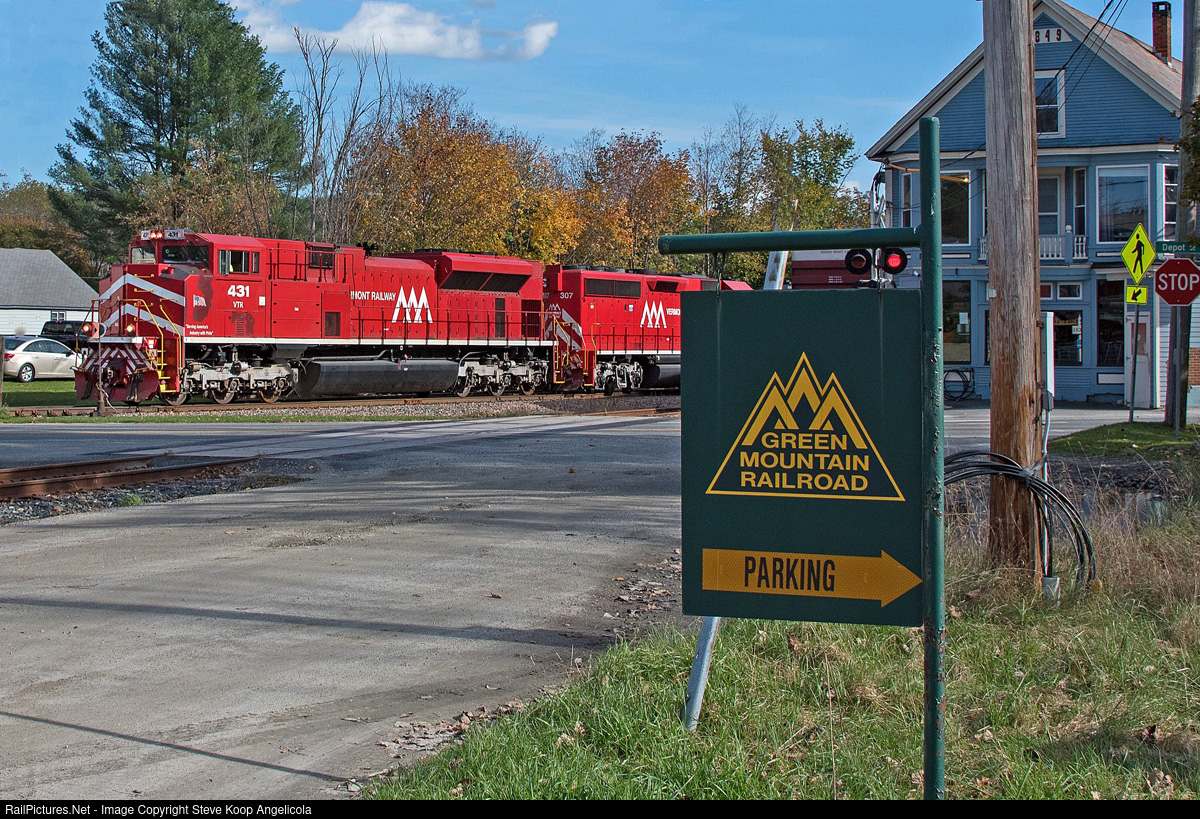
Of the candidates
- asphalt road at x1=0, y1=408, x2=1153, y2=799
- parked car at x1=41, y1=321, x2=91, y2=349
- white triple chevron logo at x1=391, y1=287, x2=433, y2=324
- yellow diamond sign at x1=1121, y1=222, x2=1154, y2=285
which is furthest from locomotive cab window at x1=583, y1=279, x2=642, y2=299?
parked car at x1=41, y1=321, x2=91, y2=349

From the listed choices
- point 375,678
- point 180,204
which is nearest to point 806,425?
point 375,678

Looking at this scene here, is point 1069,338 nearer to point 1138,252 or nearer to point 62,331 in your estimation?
point 1138,252

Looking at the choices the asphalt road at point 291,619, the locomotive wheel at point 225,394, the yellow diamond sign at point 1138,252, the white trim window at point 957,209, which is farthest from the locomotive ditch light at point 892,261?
the white trim window at point 957,209

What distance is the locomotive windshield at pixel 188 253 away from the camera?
23172 millimetres

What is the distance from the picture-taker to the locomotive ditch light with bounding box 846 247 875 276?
3.65 metres

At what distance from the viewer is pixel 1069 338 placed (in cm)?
3039

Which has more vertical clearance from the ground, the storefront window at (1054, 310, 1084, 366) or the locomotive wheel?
Answer: the storefront window at (1054, 310, 1084, 366)

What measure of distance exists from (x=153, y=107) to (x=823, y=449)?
55.0 metres

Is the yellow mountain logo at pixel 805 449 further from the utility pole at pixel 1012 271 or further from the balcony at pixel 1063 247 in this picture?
the balcony at pixel 1063 247

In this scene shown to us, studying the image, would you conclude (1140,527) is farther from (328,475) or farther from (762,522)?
(328,475)

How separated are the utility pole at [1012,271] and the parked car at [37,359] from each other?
36.6m

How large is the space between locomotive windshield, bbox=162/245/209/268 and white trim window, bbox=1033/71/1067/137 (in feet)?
78.0

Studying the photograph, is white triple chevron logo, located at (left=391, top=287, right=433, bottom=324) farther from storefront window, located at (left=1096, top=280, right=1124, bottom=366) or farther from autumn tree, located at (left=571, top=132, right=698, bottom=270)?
autumn tree, located at (left=571, top=132, right=698, bottom=270)

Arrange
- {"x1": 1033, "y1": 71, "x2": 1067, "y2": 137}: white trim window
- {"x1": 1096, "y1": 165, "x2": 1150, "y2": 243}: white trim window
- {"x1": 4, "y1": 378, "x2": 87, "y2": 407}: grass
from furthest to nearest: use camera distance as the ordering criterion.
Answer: {"x1": 1033, "y1": 71, "x2": 1067, "y2": 137}: white trim window < {"x1": 1096, "y1": 165, "x2": 1150, "y2": 243}: white trim window < {"x1": 4, "y1": 378, "x2": 87, "y2": 407}: grass
